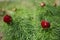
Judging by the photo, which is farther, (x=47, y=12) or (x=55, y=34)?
(x=47, y=12)

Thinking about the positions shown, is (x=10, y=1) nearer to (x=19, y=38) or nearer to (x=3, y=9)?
(x=3, y=9)

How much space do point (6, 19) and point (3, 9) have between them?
1647 mm

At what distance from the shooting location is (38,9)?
264 cm

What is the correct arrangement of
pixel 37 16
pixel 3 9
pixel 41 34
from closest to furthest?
pixel 41 34, pixel 37 16, pixel 3 9

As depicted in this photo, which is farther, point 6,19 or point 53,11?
point 53,11


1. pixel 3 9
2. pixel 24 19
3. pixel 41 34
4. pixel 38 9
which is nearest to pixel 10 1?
pixel 3 9

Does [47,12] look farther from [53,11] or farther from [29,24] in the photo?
[29,24]

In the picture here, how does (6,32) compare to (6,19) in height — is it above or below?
below

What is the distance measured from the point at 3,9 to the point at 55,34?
1.78 m

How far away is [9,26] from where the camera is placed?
7.33ft

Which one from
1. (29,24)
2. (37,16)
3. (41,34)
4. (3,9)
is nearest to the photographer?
(41,34)

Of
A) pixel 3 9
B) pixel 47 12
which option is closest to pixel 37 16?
pixel 47 12

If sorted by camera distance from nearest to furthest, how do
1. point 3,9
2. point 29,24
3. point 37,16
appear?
point 29,24 → point 37,16 → point 3,9

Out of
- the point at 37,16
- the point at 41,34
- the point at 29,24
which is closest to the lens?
the point at 41,34
